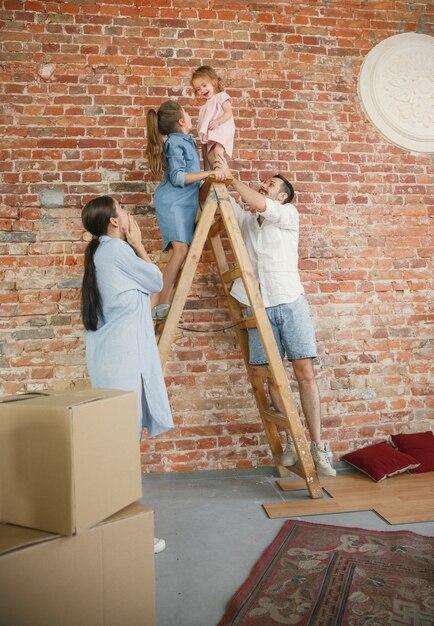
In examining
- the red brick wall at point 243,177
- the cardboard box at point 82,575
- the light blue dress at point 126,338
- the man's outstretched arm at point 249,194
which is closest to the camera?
the cardboard box at point 82,575

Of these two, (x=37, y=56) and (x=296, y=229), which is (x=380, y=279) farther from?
(x=37, y=56)

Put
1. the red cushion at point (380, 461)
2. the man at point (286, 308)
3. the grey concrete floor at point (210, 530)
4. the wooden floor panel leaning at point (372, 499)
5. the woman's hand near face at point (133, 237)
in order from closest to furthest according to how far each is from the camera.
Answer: the grey concrete floor at point (210, 530) < the woman's hand near face at point (133, 237) < the wooden floor panel leaning at point (372, 499) < the man at point (286, 308) < the red cushion at point (380, 461)

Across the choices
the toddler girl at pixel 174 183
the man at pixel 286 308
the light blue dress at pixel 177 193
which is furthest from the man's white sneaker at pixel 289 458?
the light blue dress at pixel 177 193

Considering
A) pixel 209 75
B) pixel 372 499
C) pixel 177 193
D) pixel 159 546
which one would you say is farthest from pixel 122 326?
pixel 209 75

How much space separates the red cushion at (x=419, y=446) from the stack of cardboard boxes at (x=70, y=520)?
7.38ft

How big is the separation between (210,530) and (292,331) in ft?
3.79

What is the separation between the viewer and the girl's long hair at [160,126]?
8.55ft

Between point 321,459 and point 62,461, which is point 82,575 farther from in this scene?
point 321,459

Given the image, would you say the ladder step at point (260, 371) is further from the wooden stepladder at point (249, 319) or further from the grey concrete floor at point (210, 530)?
the grey concrete floor at point (210, 530)

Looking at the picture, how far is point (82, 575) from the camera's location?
1.04m

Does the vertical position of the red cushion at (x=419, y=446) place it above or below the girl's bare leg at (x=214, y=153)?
below

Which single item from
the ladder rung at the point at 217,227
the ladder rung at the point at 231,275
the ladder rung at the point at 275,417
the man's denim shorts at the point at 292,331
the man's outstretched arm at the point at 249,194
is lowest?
the ladder rung at the point at 275,417

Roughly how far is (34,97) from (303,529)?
295 cm

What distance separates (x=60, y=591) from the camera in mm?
1008
